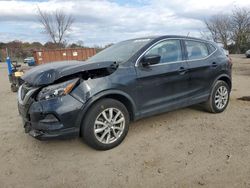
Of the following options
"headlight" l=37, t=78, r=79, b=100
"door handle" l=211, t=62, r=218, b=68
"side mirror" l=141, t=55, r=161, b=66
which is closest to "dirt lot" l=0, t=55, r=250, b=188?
"headlight" l=37, t=78, r=79, b=100

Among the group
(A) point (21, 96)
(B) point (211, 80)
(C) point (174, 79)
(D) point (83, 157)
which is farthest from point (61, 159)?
(B) point (211, 80)

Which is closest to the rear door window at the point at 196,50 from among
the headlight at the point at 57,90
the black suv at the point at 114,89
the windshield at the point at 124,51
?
the black suv at the point at 114,89

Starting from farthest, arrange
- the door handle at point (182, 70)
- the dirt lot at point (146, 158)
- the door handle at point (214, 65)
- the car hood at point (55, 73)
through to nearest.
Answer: the door handle at point (214, 65) < the door handle at point (182, 70) < the car hood at point (55, 73) < the dirt lot at point (146, 158)

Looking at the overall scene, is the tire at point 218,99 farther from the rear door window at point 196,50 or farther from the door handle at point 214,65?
the rear door window at point 196,50

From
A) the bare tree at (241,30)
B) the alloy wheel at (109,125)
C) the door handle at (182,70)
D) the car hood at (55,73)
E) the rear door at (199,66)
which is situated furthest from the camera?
the bare tree at (241,30)

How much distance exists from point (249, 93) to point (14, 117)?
6267mm

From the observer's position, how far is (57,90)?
317cm

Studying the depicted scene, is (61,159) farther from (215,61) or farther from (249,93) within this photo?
(249,93)

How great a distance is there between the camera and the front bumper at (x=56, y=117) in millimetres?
3115

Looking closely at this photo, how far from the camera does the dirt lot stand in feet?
9.23

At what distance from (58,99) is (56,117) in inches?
9.2

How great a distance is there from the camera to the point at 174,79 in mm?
4152

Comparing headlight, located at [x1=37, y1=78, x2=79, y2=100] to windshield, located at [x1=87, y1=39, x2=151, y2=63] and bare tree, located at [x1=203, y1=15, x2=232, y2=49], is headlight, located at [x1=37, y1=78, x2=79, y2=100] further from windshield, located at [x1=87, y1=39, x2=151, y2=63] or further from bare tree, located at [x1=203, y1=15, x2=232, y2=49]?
bare tree, located at [x1=203, y1=15, x2=232, y2=49]

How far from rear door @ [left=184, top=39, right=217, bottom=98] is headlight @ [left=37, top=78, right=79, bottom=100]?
2.23 m
